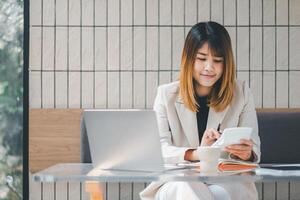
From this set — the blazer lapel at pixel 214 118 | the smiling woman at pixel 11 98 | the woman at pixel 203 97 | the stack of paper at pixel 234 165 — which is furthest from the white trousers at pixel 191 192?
the smiling woman at pixel 11 98

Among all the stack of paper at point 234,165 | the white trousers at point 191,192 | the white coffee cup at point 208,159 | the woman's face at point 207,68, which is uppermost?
the woman's face at point 207,68

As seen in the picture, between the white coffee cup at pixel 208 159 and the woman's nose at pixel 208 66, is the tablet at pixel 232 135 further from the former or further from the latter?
the woman's nose at pixel 208 66

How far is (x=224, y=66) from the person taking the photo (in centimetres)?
283

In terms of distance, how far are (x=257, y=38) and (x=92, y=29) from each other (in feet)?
3.36

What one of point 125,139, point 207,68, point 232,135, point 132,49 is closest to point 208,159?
point 232,135

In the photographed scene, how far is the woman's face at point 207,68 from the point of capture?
9.23 ft

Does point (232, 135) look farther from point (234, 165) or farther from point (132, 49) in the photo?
point (132, 49)

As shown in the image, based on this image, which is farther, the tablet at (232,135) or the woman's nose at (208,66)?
the woman's nose at (208,66)

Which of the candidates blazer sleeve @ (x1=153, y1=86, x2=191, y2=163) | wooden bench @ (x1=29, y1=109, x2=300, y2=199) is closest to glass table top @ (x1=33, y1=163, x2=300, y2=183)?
blazer sleeve @ (x1=153, y1=86, x2=191, y2=163)

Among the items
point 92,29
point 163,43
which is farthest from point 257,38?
point 92,29

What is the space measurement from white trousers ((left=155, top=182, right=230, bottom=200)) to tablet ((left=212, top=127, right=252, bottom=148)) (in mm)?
173

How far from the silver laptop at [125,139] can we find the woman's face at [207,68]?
0.78 meters

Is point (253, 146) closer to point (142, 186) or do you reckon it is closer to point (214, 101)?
point (214, 101)

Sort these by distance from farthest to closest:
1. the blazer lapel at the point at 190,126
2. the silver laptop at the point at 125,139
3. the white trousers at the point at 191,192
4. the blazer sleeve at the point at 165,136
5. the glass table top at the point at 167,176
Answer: the blazer lapel at the point at 190,126 → the blazer sleeve at the point at 165,136 → the white trousers at the point at 191,192 → the silver laptop at the point at 125,139 → the glass table top at the point at 167,176
